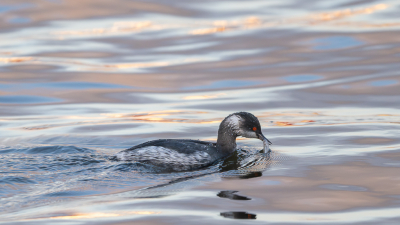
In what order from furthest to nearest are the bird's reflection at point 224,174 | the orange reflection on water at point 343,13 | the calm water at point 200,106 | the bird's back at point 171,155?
the orange reflection on water at point 343,13 < the bird's back at point 171,155 < the bird's reflection at point 224,174 < the calm water at point 200,106

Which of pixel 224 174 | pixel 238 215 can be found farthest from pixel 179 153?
pixel 238 215

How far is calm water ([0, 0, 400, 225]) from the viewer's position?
6539 mm

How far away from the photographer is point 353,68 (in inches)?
630

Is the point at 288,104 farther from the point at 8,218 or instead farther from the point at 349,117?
the point at 8,218

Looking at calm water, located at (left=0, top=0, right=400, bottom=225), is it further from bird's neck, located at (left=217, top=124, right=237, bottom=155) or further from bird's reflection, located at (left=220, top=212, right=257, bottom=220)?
bird's neck, located at (left=217, top=124, right=237, bottom=155)

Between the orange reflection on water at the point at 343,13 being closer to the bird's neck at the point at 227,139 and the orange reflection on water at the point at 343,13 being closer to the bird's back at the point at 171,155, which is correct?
the bird's neck at the point at 227,139

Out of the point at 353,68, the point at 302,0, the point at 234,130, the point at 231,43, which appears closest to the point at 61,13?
the point at 231,43

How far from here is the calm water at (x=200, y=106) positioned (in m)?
6.54

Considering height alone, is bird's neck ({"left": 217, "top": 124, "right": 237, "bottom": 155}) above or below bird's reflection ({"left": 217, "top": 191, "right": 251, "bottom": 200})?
above

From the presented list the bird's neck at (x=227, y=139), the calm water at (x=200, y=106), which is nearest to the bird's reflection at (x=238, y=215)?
the calm water at (x=200, y=106)

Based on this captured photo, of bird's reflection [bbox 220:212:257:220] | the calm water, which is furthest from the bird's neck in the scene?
bird's reflection [bbox 220:212:257:220]

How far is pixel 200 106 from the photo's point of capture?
13.2 meters

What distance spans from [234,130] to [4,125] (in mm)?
5020

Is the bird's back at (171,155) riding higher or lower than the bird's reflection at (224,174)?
higher
